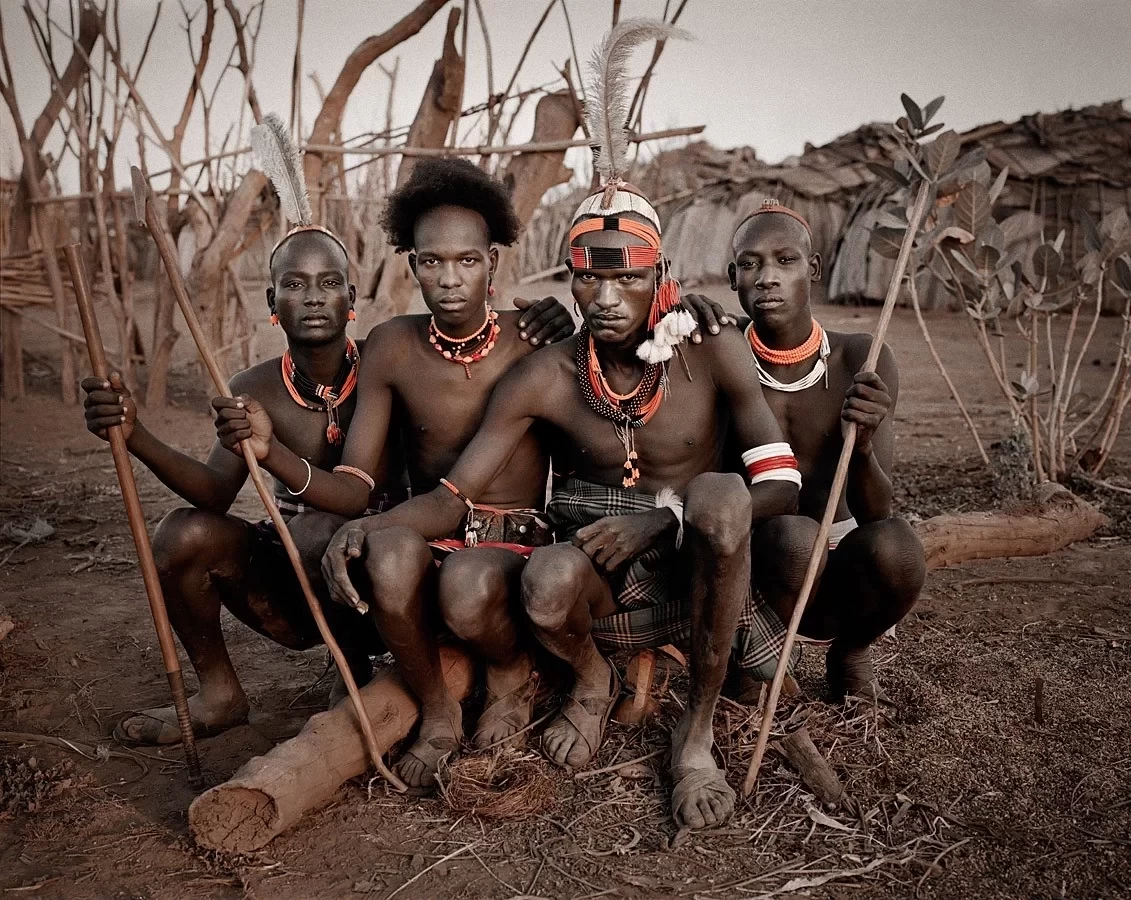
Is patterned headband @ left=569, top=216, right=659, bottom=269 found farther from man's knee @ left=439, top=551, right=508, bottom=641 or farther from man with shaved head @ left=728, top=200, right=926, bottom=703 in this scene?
man's knee @ left=439, top=551, right=508, bottom=641

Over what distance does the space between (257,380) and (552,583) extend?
131 cm

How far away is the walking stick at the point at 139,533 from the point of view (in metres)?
2.46

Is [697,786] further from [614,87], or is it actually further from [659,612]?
[614,87]

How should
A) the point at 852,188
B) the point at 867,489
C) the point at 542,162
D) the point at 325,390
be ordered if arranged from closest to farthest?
the point at 867,489, the point at 325,390, the point at 542,162, the point at 852,188

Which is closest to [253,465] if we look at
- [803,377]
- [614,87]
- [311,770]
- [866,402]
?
[311,770]

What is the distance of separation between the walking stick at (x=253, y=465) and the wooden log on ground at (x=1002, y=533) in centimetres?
275

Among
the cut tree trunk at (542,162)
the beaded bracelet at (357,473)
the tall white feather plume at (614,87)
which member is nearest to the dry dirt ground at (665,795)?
the beaded bracelet at (357,473)

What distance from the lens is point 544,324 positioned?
3.08 meters

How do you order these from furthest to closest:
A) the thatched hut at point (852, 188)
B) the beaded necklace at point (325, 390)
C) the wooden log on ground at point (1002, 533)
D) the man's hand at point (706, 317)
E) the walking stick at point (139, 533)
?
1. the thatched hut at point (852, 188)
2. the wooden log on ground at point (1002, 533)
3. the beaded necklace at point (325, 390)
4. the man's hand at point (706, 317)
5. the walking stick at point (139, 533)

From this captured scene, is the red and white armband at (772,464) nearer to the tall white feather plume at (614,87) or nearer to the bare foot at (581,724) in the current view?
the bare foot at (581,724)

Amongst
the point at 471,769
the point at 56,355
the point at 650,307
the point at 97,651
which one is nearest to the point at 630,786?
the point at 471,769

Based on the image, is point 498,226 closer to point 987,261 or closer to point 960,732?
point 960,732

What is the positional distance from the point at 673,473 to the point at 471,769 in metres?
1.00

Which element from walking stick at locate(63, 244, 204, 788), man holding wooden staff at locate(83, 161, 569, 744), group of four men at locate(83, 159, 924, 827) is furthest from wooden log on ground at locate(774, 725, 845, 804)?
walking stick at locate(63, 244, 204, 788)
